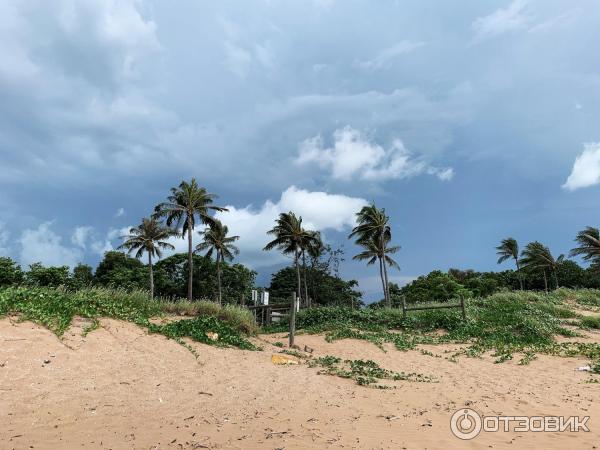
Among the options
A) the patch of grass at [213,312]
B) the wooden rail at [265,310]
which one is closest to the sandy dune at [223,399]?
the patch of grass at [213,312]

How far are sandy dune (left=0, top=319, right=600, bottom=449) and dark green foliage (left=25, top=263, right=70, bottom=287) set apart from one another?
32.6 metres

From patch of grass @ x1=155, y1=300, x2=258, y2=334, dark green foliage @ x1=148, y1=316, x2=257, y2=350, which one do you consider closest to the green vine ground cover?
patch of grass @ x1=155, y1=300, x2=258, y2=334

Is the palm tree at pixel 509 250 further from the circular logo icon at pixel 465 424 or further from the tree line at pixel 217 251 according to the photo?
the circular logo icon at pixel 465 424

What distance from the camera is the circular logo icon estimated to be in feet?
17.6

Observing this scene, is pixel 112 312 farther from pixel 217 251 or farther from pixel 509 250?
pixel 509 250

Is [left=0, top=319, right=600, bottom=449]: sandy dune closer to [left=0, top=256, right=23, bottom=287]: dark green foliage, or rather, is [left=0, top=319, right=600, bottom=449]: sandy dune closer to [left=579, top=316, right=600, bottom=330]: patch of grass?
[left=579, top=316, right=600, bottom=330]: patch of grass

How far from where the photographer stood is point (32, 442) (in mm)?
4809

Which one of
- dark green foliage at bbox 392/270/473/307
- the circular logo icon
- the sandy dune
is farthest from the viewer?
dark green foliage at bbox 392/270/473/307

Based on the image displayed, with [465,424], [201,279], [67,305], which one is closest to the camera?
[465,424]

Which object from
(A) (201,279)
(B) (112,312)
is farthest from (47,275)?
(B) (112,312)

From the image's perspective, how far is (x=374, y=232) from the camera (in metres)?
36.8

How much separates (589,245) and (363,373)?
147 feet

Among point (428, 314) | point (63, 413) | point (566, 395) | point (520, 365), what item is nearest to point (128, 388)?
point (63, 413)

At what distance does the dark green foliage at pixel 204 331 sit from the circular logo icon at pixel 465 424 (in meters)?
6.62
